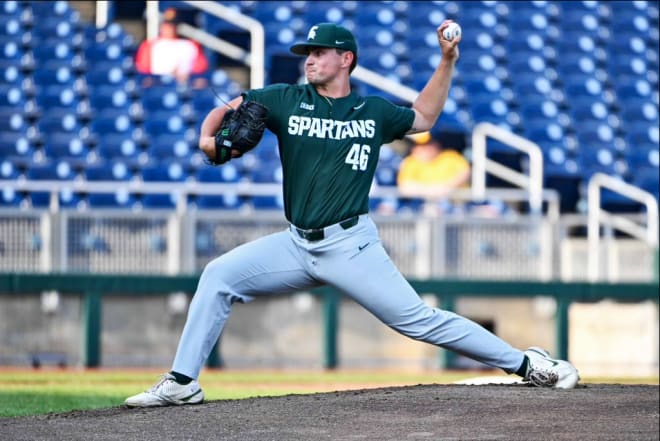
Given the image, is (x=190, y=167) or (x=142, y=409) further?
(x=190, y=167)

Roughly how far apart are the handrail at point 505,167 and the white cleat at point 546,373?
7.91m

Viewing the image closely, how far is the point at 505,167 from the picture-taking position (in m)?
14.6

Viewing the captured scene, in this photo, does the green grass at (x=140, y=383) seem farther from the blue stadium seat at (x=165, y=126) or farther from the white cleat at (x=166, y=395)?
the blue stadium seat at (x=165, y=126)

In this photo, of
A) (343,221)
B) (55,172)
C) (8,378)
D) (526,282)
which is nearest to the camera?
(343,221)

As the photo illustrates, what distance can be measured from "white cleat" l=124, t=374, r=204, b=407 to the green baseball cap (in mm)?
1528

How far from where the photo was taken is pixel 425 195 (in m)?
13.2

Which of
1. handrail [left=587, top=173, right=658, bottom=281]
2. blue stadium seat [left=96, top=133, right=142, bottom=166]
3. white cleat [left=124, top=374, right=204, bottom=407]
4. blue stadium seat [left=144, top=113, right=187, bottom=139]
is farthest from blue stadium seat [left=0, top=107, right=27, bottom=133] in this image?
white cleat [left=124, top=374, right=204, bottom=407]

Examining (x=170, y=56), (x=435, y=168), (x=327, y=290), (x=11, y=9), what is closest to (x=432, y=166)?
(x=435, y=168)

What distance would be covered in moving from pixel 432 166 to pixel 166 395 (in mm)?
9328

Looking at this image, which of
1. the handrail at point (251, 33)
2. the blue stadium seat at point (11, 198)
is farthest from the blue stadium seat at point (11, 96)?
the handrail at point (251, 33)

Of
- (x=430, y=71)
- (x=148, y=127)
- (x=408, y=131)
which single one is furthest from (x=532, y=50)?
(x=408, y=131)

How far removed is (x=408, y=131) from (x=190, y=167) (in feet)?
27.7

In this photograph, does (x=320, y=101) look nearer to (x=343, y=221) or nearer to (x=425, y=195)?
(x=343, y=221)

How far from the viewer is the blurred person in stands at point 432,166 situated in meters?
14.4
